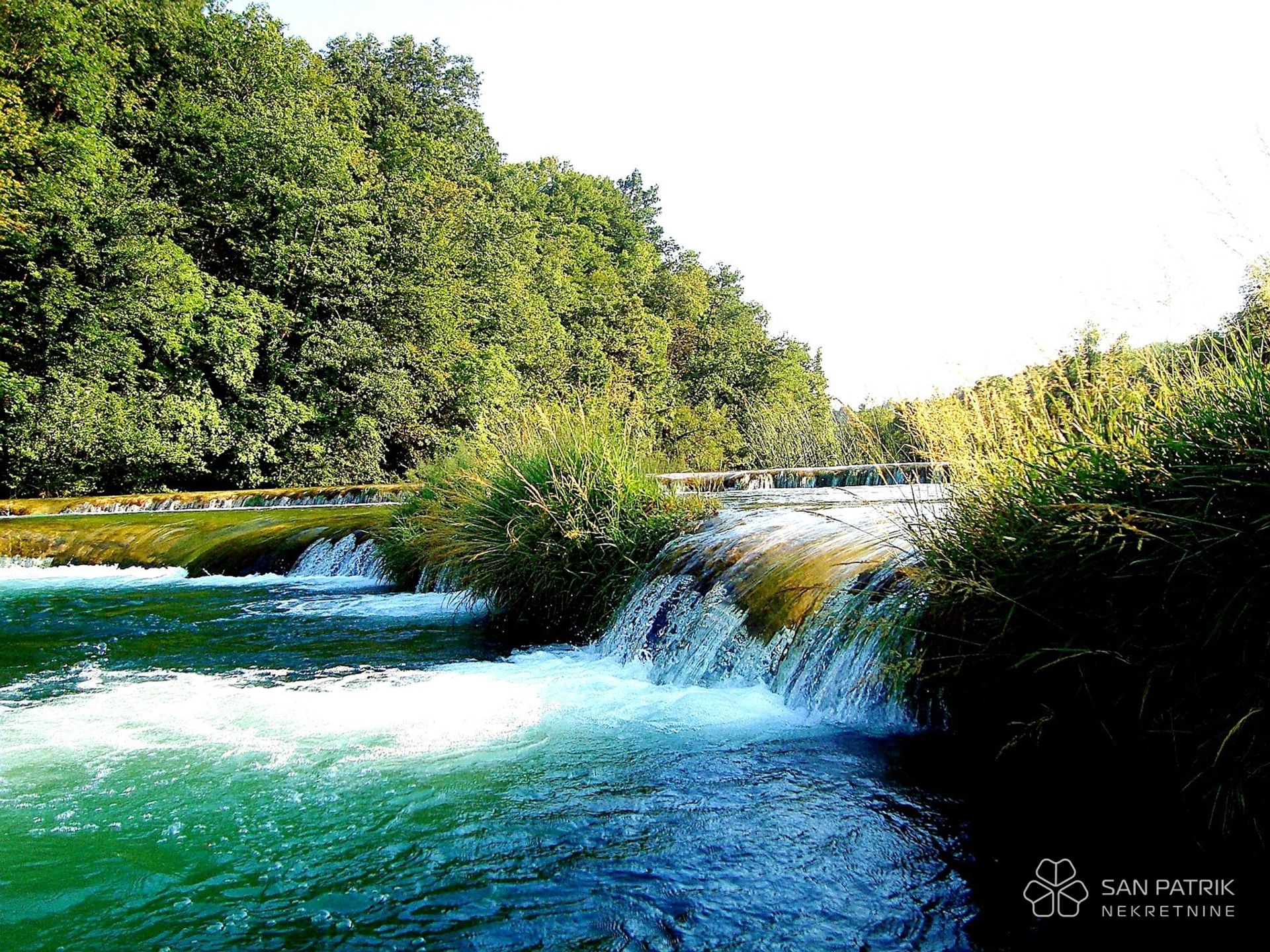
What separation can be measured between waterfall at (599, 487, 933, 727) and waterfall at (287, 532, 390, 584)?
4628 mm

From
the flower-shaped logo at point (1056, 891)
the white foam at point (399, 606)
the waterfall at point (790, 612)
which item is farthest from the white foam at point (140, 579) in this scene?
the flower-shaped logo at point (1056, 891)

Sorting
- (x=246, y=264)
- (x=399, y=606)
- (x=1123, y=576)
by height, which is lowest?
(x=399, y=606)

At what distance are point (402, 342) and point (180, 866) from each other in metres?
24.5

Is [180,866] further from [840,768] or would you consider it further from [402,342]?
[402,342]

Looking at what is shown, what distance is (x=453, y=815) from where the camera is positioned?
3125 millimetres

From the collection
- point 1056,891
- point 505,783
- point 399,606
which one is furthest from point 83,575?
point 1056,891

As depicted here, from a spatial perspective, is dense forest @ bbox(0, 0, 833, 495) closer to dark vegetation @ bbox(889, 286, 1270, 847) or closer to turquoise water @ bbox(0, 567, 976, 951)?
turquoise water @ bbox(0, 567, 976, 951)

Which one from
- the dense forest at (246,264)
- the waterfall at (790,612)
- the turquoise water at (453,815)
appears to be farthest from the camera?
the dense forest at (246,264)

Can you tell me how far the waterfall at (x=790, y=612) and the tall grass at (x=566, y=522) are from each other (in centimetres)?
30

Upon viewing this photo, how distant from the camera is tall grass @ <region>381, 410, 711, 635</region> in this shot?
6.18m

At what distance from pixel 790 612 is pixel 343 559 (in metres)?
6.87

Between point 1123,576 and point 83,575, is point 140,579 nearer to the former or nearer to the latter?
point 83,575

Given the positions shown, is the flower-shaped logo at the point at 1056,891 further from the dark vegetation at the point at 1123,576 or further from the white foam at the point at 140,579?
the white foam at the point at 140,579

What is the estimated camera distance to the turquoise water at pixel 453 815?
2.38m
